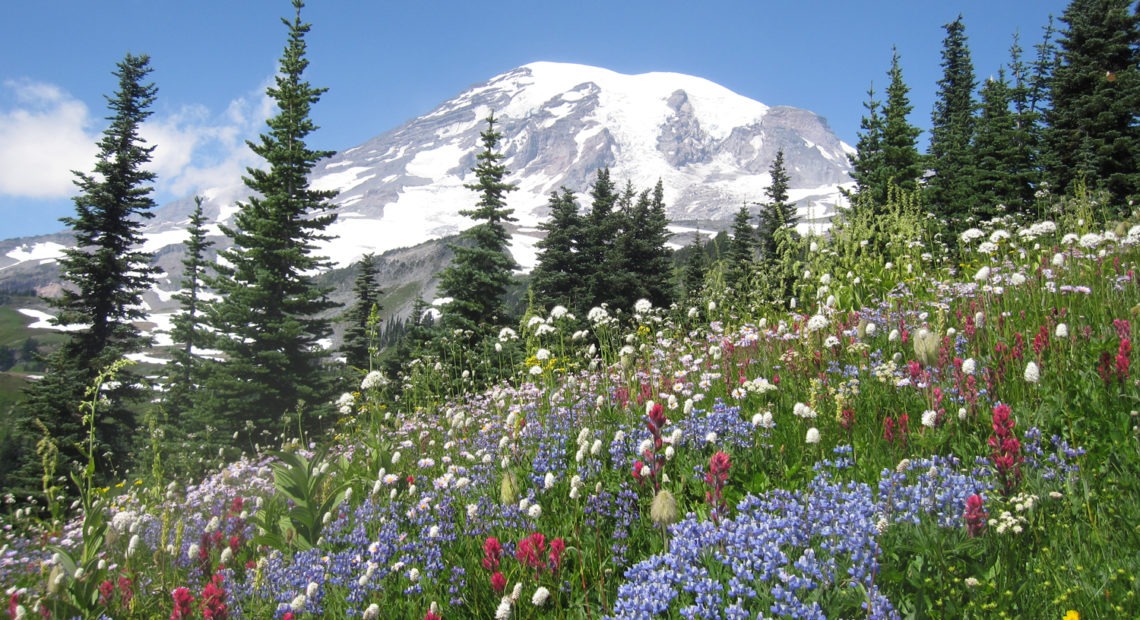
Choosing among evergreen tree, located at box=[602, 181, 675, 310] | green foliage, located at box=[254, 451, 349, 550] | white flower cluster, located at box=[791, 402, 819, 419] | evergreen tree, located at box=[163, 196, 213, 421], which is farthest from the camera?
evergreen tree, located at box=[163, 196, 213, 421]

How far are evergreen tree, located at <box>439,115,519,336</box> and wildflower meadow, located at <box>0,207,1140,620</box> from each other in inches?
740

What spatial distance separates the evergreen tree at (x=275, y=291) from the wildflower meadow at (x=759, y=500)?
20.4 metres

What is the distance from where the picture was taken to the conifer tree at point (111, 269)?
89.2ft

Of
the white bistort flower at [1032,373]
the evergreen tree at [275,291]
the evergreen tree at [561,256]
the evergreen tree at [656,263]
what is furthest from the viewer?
the evergreen tree at [656,263]

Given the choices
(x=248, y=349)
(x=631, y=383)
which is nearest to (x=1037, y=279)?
(x=631, y=383)

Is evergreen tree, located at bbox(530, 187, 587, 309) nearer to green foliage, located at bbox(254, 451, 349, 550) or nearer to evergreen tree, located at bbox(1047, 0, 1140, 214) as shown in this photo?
evergreen tree, located at bbox(1047, 0, 1140, 214)

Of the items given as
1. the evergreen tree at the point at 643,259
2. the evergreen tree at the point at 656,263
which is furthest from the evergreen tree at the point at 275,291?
Result: the evergreen tree at the point at 656,263

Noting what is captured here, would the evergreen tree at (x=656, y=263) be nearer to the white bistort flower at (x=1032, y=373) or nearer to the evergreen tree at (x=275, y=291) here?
the evergreen tree at (x=275, y=291)

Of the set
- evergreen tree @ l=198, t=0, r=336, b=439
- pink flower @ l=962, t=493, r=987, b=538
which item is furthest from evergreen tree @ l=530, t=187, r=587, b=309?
pink flower @ l=962, t=493, r=987, b=538

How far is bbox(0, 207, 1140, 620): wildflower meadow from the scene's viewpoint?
2609 millimetres

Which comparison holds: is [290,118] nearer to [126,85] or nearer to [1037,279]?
[126,85]

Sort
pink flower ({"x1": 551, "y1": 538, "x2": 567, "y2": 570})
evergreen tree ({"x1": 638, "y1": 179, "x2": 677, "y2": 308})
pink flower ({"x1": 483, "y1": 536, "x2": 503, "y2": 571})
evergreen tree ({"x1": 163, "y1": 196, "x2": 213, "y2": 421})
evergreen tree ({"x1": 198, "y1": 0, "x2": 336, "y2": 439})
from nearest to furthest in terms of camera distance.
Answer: pink flower ({"x1": 551, "y1": 538, "x2": 567, "y2": 570}) < pink flower ({"x1": 483, "y1": 536, "x2": 503, "y2": 571}) < evergreen tree ({"x1": 198, "y1": 0, "x2": 336, "y2": 439}) < evergreen tree ({"x1": 638, "y1": 179, "x2": 677, "y2": 308}) < evergreen tree ({"x1": 163, "y1": 196, "x2": 213, "y2": 421})

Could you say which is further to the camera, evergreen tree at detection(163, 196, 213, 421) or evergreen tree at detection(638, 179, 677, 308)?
evergreen tree at detection(163, 196, 213, 421)

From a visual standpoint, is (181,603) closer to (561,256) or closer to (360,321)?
(561,256)
